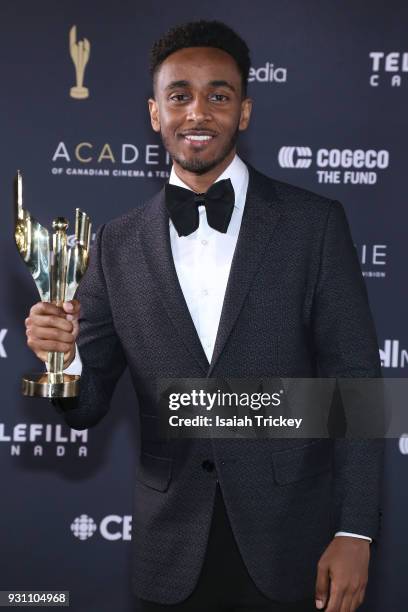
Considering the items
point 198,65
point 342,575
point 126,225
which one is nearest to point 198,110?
point 198,65

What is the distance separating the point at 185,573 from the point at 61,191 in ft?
5.86

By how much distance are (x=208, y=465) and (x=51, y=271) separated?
0.56 m

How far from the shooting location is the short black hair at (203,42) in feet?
6.72

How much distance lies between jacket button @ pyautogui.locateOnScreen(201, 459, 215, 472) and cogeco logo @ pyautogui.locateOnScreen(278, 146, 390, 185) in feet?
5.37

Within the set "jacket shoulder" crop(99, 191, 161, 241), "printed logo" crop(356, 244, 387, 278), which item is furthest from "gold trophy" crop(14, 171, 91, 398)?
"printed logo" crop(356, 244, 387, 278)

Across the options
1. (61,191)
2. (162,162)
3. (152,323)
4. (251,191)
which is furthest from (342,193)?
(152,323)

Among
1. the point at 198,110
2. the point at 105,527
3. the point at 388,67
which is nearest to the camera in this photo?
the point at 198,110

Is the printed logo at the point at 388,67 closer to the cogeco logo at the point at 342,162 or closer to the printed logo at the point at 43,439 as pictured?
the cogeco logo at the point at 342,162

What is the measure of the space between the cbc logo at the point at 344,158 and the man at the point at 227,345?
1185 millimetres

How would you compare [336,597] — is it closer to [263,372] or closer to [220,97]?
[263,372]

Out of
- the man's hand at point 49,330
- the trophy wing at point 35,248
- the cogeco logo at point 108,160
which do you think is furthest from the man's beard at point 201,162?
the cogeco logo at point 108,160

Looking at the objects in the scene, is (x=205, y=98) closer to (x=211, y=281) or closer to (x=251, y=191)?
(x=251, y=191)

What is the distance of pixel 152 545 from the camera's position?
194 cm

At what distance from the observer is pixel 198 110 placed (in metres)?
1.95
